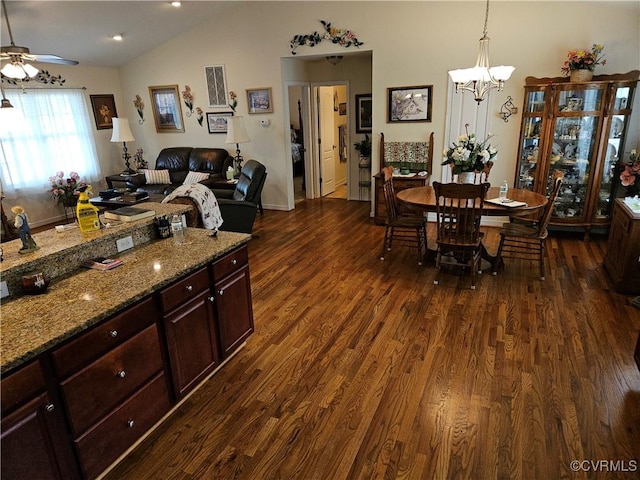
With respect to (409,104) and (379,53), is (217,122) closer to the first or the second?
(379,53)

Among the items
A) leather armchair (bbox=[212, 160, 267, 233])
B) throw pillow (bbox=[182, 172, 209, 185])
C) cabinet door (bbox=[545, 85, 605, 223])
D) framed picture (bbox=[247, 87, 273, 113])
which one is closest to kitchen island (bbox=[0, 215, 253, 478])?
leather armchair (bbox=[212, 160, 267, 233])

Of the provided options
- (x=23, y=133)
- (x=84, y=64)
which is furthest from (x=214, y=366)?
(x=84, y=64)

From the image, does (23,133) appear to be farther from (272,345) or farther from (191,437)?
(191,437)

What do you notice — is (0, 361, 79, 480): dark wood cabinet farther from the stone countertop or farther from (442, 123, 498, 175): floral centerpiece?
(442, 123, 498, 175): floral centerpiece

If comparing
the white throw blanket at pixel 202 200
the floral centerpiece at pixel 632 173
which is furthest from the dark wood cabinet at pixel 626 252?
the white throw blanket at pixel 202 200

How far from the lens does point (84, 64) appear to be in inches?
266

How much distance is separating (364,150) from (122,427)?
599cm

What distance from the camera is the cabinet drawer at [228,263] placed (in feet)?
8.01

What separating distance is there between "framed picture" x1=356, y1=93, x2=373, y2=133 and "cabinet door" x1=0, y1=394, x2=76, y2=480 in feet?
20.9

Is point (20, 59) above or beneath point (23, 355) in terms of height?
above

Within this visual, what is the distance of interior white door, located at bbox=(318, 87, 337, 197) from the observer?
7598mm

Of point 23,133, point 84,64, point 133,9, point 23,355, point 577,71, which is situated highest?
point 133,9

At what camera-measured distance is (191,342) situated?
232 centimetres

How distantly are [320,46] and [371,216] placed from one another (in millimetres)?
2617
